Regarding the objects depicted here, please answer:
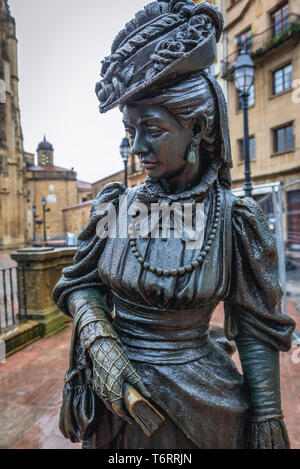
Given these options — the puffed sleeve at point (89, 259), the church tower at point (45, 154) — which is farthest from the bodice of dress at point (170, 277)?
the church tower at point (45, 154)

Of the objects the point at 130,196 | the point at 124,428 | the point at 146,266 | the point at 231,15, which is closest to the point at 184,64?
the point at 130,196

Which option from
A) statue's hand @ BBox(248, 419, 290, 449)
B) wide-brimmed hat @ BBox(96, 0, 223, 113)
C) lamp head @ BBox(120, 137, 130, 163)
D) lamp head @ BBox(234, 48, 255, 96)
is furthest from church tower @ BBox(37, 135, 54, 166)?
statue's hand @ BBox(248, 419, 290, 449)

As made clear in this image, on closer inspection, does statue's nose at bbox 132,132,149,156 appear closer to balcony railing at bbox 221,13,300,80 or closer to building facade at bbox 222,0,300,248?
building facade at bbox 222,0,300,248

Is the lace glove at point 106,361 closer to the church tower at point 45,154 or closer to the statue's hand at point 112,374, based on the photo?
the statue's hand at point 112,374

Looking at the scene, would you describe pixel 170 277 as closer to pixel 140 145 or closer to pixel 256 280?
pixel 256 280

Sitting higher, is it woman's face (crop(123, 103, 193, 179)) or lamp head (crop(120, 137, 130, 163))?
lamp head (crop(120, 137, 130, 163))

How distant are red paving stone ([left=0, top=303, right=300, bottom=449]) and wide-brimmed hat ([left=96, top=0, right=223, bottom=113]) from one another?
242cm

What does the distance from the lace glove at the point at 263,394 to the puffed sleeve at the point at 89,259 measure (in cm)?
60

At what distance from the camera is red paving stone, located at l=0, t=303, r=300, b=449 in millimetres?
2240

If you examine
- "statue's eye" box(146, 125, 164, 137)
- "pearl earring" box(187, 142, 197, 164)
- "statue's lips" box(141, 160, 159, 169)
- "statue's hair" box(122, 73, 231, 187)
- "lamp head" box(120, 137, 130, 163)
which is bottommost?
"statue's lips" box(141, 160, 159, 169)
